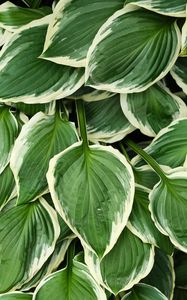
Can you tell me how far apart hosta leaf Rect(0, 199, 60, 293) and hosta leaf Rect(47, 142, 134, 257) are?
7cm

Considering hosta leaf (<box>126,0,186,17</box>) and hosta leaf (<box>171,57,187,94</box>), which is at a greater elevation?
hosta leaf (<box>126,0,186,17</box>)

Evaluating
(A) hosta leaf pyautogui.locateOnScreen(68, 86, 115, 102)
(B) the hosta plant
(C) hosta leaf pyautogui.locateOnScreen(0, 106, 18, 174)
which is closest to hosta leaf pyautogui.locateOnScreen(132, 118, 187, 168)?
(B) the hosta plant

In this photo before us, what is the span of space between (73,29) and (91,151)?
0.18 meters

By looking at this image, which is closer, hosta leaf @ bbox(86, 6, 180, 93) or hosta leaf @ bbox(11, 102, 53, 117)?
hosta leaf @ bbox(86, 6, 180, 93)

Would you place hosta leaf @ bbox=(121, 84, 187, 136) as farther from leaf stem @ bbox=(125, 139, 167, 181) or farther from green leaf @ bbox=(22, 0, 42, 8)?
green leaf @ bbox=(22, 0, 42, 8)

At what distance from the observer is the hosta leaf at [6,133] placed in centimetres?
83

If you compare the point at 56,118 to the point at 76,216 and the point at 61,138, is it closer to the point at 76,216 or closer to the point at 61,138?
the point at 61,138

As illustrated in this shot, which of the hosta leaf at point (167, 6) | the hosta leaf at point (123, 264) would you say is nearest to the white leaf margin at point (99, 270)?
the hosta leaf at point (123, 264)

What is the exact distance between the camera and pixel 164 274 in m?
0.87

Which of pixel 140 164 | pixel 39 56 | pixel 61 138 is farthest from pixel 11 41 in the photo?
pixel 140 164

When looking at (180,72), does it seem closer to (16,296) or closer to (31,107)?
(31,107)

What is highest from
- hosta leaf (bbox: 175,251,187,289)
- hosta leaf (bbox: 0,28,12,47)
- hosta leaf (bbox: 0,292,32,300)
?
hosta leaf (bbox: 0,28,12,47)

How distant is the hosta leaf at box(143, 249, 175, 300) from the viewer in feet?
2.83

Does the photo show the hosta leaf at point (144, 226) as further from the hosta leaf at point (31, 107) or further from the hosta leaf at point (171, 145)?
the hosta leaf at point (31, 107)
